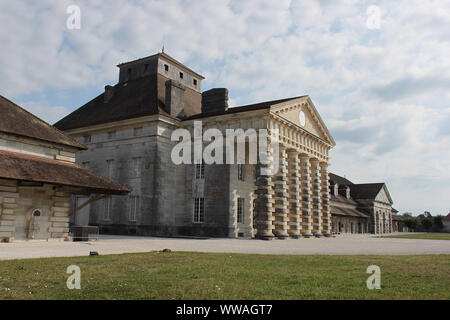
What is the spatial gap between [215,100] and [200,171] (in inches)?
239

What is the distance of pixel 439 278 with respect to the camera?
26.8 ft

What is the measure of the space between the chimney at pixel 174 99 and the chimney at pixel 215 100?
200 centimetres

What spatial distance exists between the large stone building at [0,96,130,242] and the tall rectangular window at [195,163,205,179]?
9.37 meters

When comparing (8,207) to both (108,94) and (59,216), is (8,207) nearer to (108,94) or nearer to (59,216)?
(59,216)

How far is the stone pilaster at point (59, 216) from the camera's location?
18.8 metres

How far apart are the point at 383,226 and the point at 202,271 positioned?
66.5 metres

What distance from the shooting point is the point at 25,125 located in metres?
19.5

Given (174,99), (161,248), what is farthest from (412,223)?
(161,248)

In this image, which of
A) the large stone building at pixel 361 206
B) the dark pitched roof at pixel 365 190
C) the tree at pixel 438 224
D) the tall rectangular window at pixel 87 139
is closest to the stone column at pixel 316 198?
the large stone building at pixel 361 206

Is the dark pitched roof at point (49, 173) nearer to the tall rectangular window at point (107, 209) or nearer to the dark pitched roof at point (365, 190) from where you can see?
the tall rectangular window at point (107, 209)

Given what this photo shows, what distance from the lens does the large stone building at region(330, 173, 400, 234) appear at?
5500 cm
